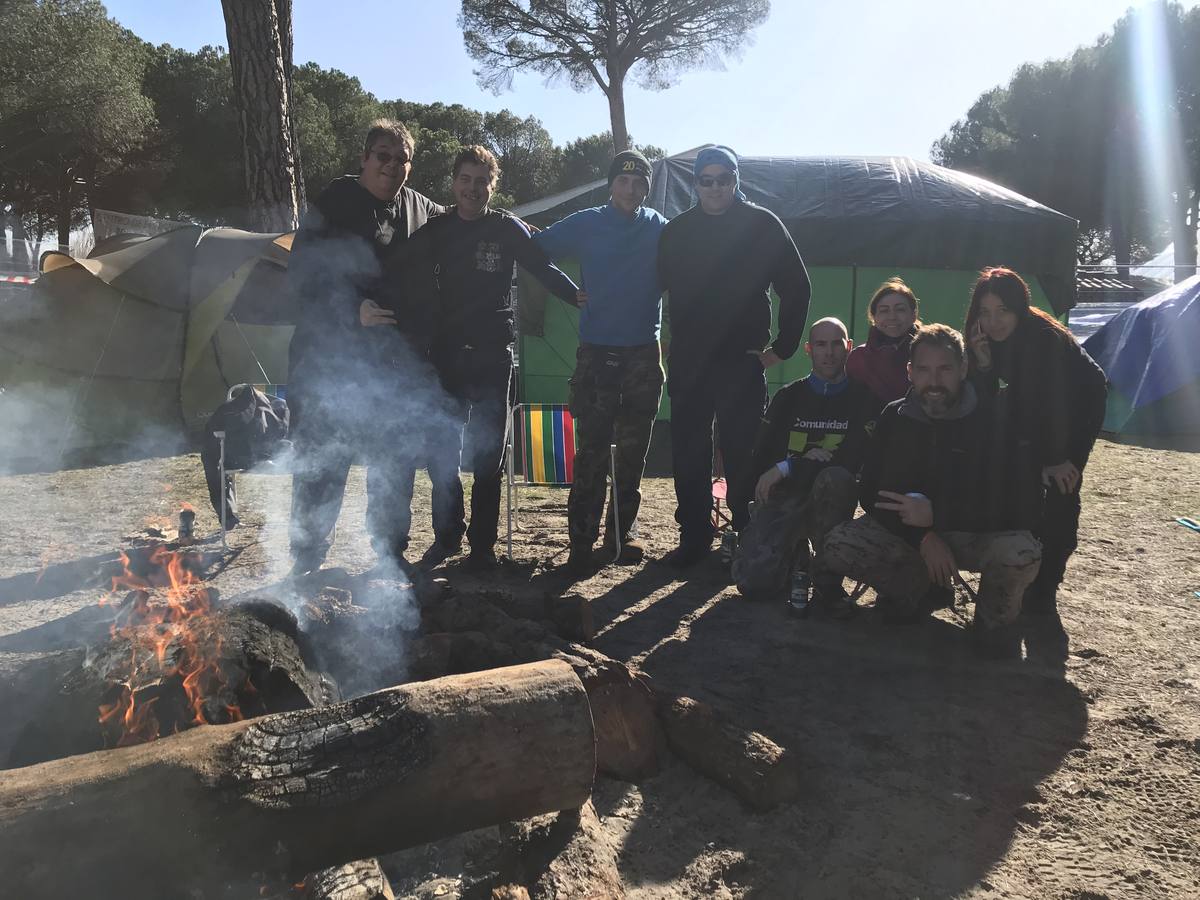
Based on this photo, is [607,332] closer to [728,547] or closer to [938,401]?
[728,547]

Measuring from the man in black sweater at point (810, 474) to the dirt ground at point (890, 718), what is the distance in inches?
9.6

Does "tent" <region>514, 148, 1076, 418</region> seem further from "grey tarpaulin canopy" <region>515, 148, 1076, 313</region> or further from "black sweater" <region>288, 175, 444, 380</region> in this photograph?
"black sweater" <region>288, 175, 444, 380</region>

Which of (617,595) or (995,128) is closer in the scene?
(617,595)

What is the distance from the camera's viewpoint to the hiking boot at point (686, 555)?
15.1 feet

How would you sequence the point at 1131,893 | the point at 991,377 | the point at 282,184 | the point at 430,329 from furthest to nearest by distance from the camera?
the point at 282,184 → the point at 430,329 → the point at 991,377 → the point at 1131,893

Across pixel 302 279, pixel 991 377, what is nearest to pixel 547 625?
pixel 302 279

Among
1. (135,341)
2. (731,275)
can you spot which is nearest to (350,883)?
(731,275)

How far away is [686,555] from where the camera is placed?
15.1 ft

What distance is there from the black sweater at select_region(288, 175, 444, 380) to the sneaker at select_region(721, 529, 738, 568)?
7.47ft

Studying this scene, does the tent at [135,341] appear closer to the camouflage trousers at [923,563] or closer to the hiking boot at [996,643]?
the camouflage trousers at [923,563]

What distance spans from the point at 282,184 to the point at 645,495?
17.0 ft

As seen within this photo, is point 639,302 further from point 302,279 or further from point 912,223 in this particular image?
point 912,223

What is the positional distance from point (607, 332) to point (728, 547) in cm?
146

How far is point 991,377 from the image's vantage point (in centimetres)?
382
